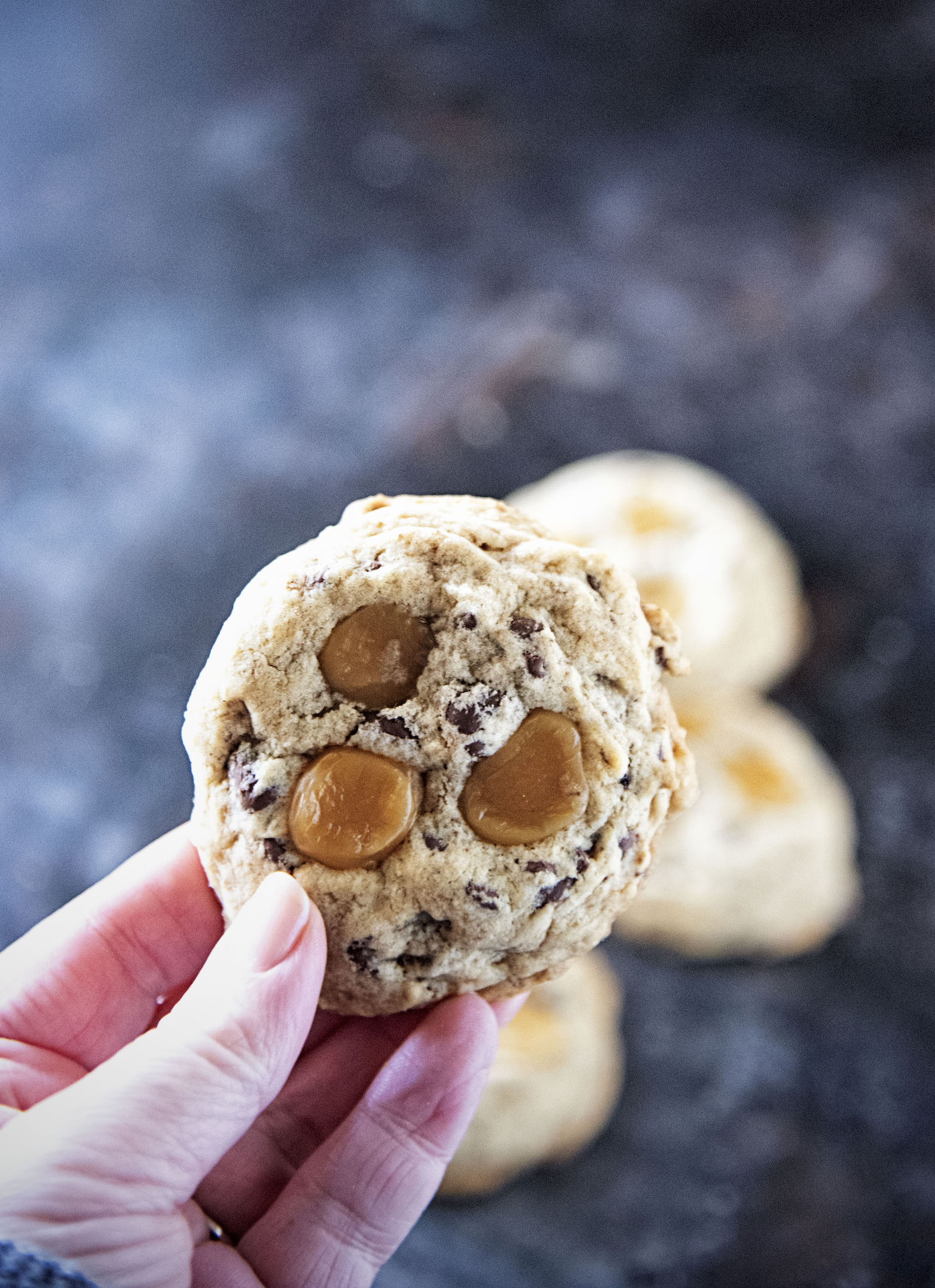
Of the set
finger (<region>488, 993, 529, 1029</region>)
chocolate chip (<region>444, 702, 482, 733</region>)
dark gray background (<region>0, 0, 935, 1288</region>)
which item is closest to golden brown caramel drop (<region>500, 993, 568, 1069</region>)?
dark gray background (<region>0, 0, 935, 1288</region>)

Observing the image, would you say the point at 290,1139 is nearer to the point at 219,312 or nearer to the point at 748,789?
the point at 748,789

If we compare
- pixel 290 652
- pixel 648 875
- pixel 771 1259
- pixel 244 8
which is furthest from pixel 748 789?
pixel 244 8

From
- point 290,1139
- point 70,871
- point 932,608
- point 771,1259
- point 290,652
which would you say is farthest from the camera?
point 932,608

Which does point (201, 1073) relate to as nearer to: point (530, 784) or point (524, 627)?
point (530, 784)

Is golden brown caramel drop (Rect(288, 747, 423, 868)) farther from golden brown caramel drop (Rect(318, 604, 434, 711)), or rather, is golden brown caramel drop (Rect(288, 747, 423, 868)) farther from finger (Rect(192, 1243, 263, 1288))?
finger (Rect(192, 1243, 263, 1288))

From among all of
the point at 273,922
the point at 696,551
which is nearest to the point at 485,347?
the point at 696,551
